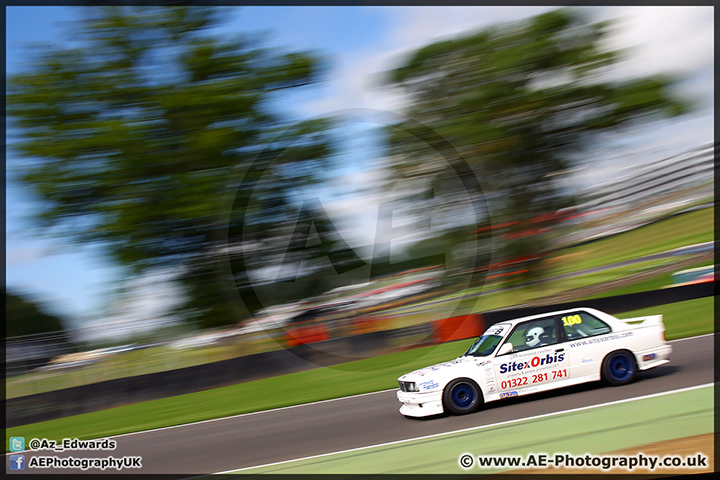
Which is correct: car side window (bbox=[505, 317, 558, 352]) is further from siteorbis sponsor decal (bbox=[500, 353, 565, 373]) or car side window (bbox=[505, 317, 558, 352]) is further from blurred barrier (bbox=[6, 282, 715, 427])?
blurred barrier (bbox=[6, 282, 715, 427])

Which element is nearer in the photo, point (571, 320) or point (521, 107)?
point (571, 320)

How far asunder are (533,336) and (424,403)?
1639 millimetres

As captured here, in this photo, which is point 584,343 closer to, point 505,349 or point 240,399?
point 505,349

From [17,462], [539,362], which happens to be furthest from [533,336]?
[17,462]

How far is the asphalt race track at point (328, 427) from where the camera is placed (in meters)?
6.33

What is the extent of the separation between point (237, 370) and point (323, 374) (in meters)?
1.81

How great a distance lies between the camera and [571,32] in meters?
13.7

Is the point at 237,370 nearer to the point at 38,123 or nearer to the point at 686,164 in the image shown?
the point at 38,123

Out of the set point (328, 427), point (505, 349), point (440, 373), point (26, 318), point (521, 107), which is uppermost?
point (521, 107)

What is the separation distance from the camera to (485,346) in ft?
22.5

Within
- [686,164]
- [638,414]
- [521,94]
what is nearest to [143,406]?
[638,414]

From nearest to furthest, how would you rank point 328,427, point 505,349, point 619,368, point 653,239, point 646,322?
1. point 505,349
2. point 619,368
3. point 646,322
4. point 328,427
5. point 653,239

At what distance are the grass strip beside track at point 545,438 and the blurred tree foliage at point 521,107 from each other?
286 inches

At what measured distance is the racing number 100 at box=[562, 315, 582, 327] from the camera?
6793 mm
